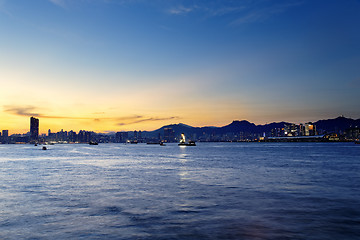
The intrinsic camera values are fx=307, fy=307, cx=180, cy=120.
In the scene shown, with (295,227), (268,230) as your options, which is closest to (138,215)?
(268,230)

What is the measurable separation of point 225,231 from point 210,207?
634cm

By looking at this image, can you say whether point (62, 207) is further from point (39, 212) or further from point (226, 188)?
point (226, 188)

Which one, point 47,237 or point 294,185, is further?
point 294,185

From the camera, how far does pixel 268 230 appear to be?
16.5 m

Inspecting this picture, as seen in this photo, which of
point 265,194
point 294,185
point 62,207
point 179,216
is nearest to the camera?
point 179,216

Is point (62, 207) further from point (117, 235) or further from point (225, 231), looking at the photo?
point (225, 231)

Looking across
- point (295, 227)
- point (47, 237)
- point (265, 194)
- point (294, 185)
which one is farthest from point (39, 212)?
point (294, 185)

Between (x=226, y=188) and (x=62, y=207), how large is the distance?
1662cm

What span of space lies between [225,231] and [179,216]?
14.1 ft

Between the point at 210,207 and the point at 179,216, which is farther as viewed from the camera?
the point at 210,207

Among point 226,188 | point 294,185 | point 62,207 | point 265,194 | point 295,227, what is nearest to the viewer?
point 295,227

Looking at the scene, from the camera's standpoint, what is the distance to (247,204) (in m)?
24.0

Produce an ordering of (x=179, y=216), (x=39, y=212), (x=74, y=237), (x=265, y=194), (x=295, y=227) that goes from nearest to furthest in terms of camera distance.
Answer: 1. (x=74, y=237)
2. (x=295, y=227)
3. (x=179, y=216)
4. (x=39, y=212)
5. (x=265, y=194)

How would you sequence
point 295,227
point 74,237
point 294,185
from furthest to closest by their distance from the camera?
point 294,185 → point 295,227 → point 74,237
